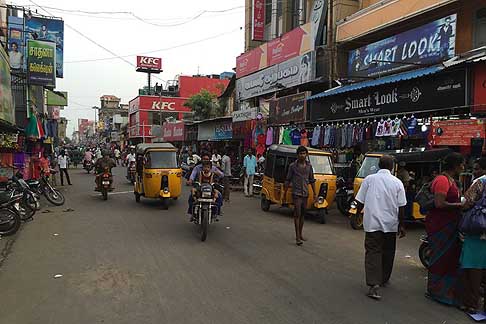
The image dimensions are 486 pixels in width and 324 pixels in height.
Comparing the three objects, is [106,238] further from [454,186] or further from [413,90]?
[413,90]

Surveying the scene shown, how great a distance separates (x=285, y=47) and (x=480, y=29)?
9.77m

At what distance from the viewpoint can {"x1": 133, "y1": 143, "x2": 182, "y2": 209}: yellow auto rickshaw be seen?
12.8 meters

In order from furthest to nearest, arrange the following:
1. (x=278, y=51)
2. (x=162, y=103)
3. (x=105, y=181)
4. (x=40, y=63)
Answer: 1. (x=162, y=103)
2. (x=278, y=51)
3. (x=40, y=63)
4. (x=105, y=181)

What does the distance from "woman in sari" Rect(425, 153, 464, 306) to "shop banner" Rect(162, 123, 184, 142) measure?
31.5 metres

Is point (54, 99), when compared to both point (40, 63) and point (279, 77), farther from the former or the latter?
point (279, 77)

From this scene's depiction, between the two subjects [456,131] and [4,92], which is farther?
[4,92]

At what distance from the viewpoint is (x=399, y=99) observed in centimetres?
1280

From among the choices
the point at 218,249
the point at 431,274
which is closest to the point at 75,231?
the point at 218,249

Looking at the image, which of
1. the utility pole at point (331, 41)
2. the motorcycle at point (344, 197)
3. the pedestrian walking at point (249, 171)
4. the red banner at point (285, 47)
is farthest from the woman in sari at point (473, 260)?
the red banner at point (285, 47)

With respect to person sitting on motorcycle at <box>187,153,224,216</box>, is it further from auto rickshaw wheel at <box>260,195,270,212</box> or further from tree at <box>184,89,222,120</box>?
tree at <box>184,89,222,120</box>

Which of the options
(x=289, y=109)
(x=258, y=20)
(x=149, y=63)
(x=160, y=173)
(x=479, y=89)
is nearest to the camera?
(x=479, y=89)

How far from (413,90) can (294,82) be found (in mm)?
7528

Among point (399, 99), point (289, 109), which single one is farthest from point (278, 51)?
point (399, 99)

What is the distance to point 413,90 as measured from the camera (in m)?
12.2
